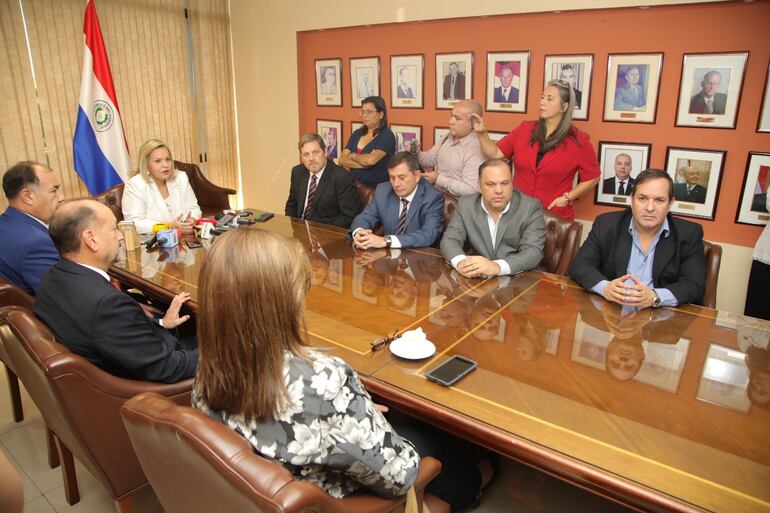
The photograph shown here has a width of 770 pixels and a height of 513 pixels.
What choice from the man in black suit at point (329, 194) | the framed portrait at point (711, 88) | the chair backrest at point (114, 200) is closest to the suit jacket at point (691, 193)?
the framed portrait at point (711, 88)

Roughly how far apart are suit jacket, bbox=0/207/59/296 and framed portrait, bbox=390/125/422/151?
10.2 feet

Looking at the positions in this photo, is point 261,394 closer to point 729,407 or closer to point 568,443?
point 568,443

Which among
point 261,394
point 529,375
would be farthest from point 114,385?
point 529,375

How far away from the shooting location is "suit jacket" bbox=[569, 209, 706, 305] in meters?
2.28

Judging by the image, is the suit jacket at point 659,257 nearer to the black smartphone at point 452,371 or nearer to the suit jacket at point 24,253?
the black smartphone at point 452,371

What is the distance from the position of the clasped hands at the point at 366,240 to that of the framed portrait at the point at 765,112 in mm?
2472

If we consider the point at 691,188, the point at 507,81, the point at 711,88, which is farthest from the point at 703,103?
the point at 507,81

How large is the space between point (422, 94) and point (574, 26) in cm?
139

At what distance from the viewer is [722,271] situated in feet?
11.8

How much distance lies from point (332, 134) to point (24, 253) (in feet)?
11.2

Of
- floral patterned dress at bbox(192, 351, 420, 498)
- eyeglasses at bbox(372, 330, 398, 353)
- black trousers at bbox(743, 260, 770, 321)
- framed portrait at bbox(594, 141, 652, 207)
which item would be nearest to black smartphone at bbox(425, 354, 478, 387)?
eyeglasses at bbox(372, 330, 398, 353)

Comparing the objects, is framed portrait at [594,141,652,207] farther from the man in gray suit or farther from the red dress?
the man in gray suit

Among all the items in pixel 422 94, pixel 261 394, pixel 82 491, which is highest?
pixel 422 94

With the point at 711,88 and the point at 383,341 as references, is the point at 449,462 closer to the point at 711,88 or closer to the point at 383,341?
the point at 383,341
